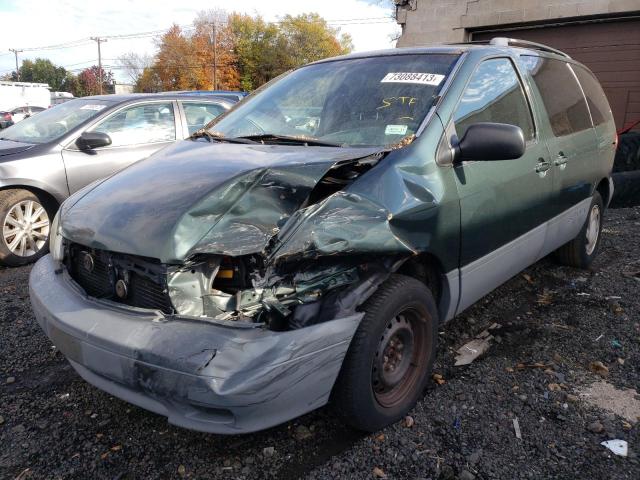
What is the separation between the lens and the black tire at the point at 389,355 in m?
2.17

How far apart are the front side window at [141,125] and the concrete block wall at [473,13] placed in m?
7.27

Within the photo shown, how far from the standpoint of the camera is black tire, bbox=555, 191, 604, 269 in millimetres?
4484

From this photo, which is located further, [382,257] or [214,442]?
[214,442]

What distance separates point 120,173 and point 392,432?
201 cm

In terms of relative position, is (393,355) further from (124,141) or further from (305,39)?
(305,39)

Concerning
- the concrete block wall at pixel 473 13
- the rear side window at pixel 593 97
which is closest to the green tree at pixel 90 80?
the concrete block wall at pixel 473 13

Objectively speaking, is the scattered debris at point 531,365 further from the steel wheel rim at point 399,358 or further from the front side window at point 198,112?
the front side window at point 198,112

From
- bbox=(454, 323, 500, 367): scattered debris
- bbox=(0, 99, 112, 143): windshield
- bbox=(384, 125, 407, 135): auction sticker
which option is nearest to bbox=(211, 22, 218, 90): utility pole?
bbox=(0, 99, 112, 143): windshield

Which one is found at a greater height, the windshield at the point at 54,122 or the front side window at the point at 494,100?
the front side window at the point at 494,100

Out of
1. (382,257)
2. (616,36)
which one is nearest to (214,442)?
(382,257)

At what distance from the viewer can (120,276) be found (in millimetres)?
2271

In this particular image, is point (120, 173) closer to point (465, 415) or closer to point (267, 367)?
point (267, 367)

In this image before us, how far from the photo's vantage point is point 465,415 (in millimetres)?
2605

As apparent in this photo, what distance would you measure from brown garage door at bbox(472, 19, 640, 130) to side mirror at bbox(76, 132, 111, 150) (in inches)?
341
